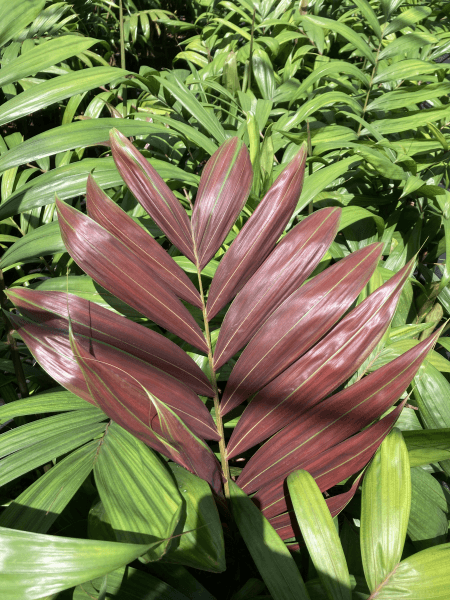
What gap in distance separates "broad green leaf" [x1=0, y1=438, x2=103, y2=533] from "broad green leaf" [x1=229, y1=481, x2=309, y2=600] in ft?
0.44

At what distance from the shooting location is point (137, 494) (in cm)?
33

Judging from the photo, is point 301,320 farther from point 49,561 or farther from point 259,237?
point 49,561

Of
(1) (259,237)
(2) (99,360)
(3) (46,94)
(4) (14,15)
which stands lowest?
(2) (99,360)

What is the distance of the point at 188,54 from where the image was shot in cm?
158

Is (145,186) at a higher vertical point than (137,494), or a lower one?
higher

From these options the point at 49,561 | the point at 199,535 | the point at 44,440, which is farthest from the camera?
the point at 44,440

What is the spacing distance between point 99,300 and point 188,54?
130 cm

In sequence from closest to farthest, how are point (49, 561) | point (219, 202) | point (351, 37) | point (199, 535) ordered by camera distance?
point (49, 561), point (199, 535), point (219, 202), point (351, 37)

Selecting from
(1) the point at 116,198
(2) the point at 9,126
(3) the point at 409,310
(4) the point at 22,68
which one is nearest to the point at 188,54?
(2) the point at 9,126

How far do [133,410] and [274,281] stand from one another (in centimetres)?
19

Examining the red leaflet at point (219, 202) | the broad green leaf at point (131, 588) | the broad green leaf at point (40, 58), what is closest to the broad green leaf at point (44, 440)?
the broad green leaf at point (131, 588)

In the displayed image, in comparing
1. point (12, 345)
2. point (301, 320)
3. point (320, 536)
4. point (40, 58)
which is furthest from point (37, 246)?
point (320, 536)

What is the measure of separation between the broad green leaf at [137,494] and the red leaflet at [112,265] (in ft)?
0.44

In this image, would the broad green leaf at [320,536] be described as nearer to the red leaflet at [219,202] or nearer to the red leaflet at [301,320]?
the red leaflet at [301,320]
